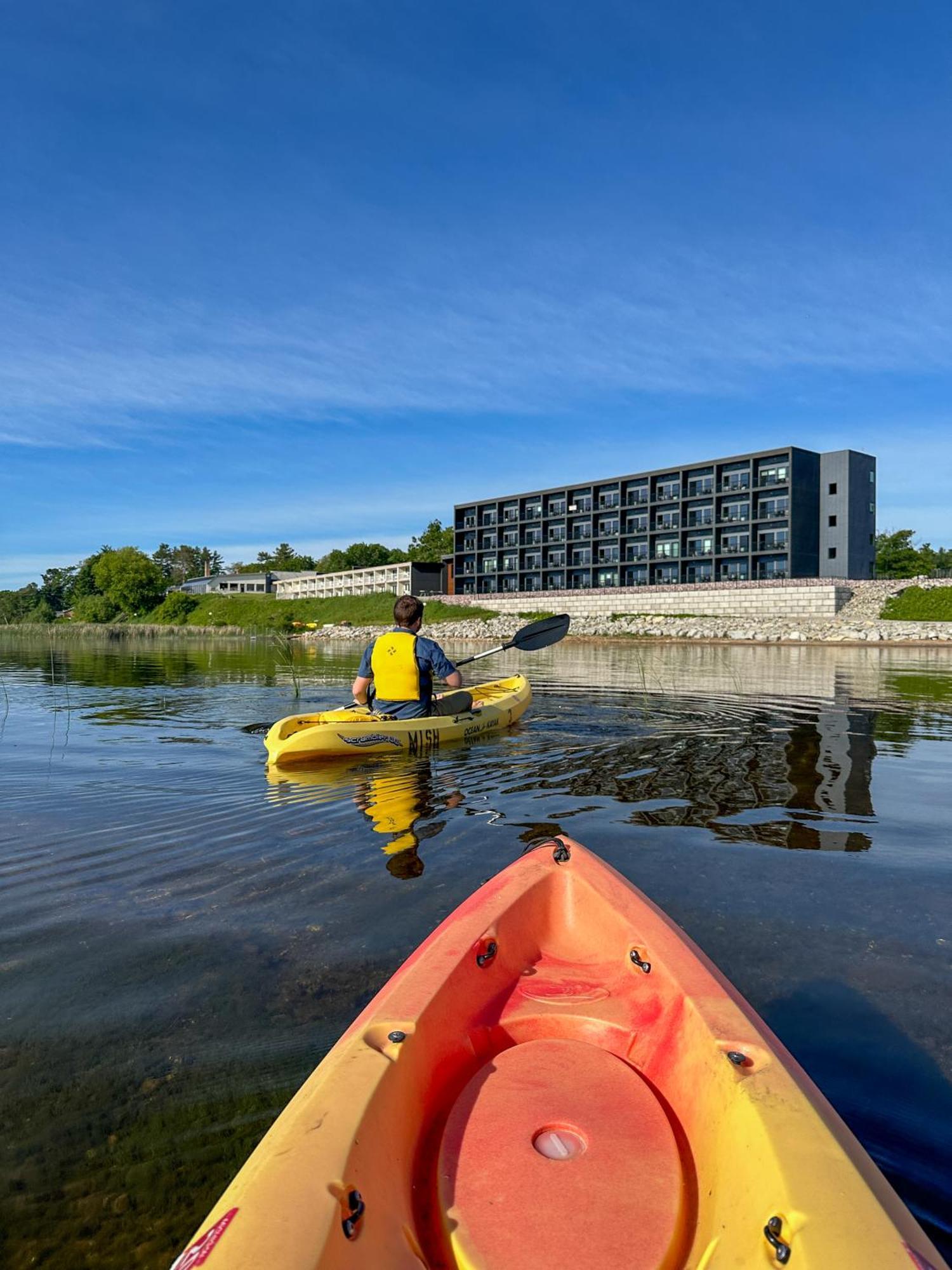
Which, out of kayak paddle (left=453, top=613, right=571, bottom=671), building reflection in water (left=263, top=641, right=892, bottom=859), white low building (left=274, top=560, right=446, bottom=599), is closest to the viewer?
building reflection in water (left=263, top=641, right=892, bottom=859)

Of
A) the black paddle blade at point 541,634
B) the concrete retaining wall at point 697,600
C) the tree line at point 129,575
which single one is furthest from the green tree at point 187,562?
the black paddle blade at point 541,634

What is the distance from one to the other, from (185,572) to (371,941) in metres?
137

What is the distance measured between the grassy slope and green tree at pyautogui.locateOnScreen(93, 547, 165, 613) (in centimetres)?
332

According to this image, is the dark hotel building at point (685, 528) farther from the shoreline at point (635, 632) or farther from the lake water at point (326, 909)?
the lake water at point (326, 909)

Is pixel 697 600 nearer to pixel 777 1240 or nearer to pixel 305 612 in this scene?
pixel 305 612

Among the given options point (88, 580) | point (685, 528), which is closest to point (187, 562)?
point (88, 580)

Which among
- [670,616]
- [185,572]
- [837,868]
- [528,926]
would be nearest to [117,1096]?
[528,926]

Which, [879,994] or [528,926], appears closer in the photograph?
[528,926]

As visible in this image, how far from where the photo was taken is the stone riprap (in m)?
38.6

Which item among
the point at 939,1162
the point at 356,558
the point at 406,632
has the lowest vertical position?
the point at 939,1162

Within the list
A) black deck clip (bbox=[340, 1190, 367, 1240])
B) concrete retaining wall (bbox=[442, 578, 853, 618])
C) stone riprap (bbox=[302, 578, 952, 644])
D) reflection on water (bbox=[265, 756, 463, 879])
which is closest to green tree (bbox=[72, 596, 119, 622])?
stone riprap (bbox=[302, 578, 952, 644])

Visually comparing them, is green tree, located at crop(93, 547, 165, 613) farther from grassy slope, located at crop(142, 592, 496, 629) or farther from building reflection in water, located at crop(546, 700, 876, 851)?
building reflection in water, located at crop(546, 700, 876, 851)

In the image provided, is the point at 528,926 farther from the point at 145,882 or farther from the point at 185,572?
the point at 185,572

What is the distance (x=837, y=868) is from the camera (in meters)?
4.94
